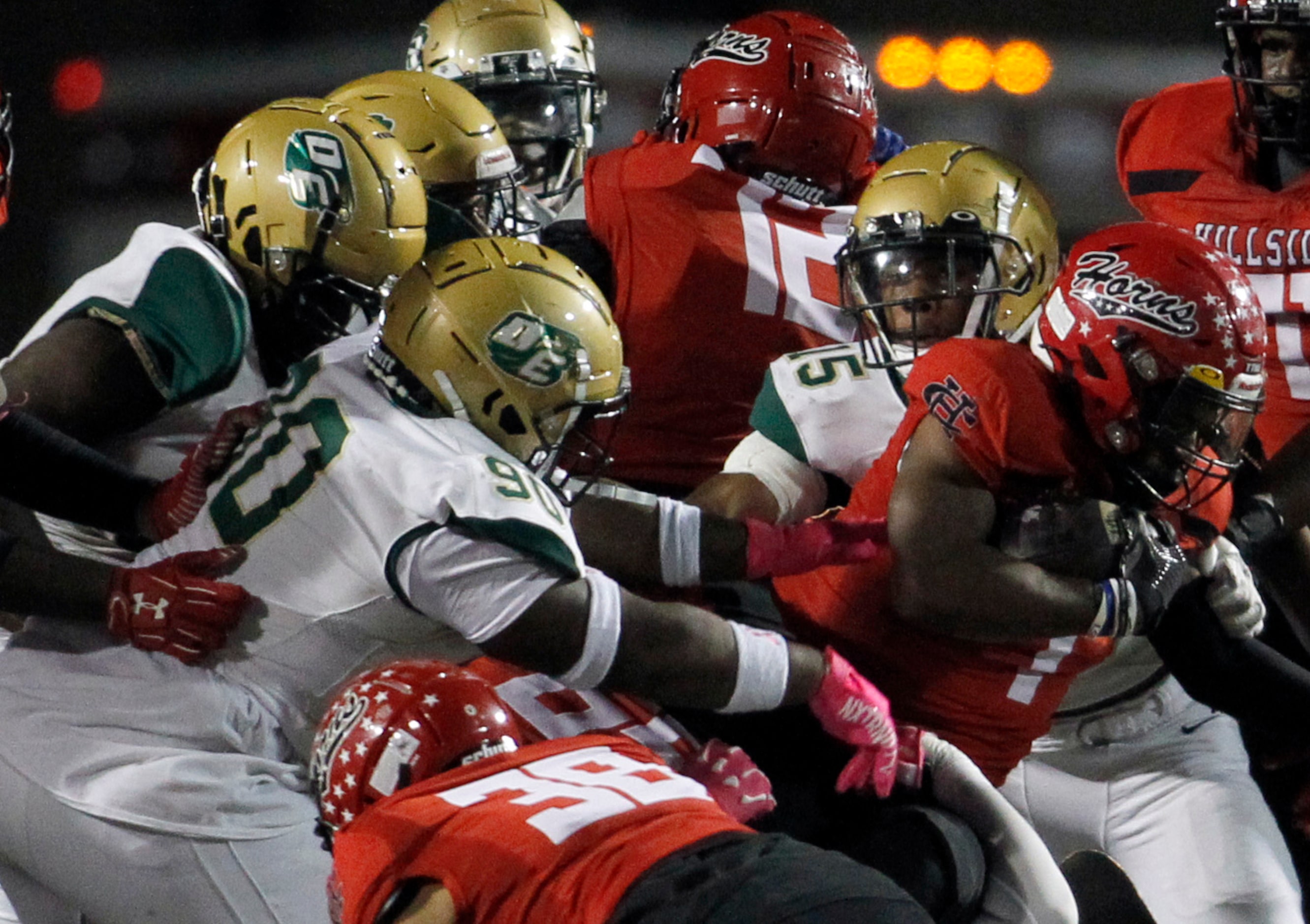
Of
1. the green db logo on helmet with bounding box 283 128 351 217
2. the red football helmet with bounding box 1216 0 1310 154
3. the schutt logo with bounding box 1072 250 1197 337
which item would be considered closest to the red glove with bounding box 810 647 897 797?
the schutt logo with bounding box 1072 250 1197 337

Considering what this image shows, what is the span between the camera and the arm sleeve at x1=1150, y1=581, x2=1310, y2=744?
2951mm

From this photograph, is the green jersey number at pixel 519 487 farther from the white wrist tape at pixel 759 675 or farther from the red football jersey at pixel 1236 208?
the red football jersey at pixel 1236 208

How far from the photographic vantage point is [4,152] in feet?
10.5

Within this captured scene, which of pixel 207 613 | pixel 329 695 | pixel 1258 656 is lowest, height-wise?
pixel 1258 656

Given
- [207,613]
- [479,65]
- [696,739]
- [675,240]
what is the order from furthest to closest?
[479,65]
[675,240]
[696,739]
[207,613]

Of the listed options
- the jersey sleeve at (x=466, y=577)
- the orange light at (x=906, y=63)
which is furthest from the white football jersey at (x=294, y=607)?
the orange light at (x=906, y=63)

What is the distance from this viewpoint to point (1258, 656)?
3.08 m

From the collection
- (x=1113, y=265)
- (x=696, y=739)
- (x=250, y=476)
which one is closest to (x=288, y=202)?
(x=250, y=476)

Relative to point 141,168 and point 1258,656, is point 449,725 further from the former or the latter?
point 141,168

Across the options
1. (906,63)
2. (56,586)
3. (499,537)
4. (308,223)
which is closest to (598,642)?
(499,537)

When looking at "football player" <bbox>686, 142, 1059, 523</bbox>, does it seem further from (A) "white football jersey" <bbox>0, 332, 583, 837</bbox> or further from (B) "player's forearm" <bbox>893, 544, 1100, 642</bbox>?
(A) "white football jersey" <bbox>0, 332, 583, 837</bbox>

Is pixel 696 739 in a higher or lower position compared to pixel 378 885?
lower

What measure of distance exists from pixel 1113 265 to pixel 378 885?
1.43 meters

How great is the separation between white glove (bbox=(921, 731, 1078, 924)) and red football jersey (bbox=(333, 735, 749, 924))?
1.97ft
